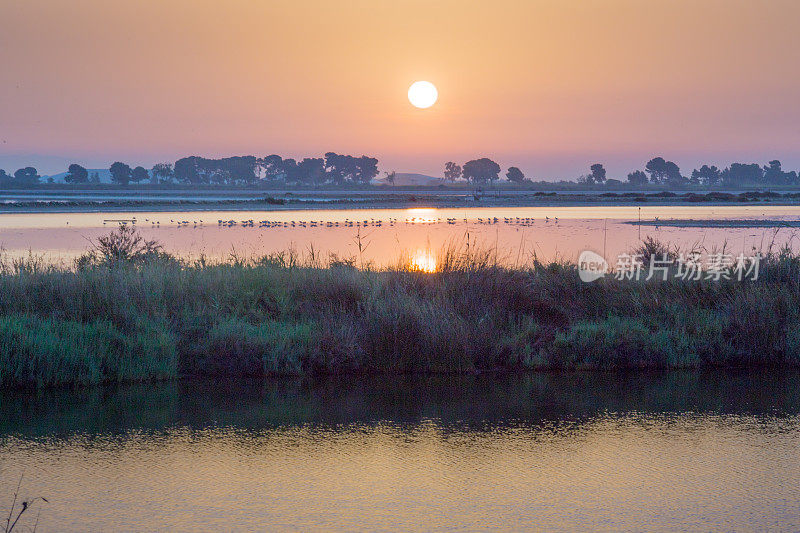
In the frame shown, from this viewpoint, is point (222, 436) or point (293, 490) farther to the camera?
point (222, 436)

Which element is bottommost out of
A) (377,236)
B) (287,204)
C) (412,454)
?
(412,454)

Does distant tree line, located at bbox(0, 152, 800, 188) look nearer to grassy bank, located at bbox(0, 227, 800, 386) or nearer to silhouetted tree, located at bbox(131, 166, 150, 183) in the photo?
silhouetted tree, located at bbox(131, 166, 150, 183)

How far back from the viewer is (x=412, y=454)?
755cm

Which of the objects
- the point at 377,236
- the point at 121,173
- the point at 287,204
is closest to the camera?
the point at 377,236

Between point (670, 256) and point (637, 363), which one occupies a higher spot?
point (670, 256)

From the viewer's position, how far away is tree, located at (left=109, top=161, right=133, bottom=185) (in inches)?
5689

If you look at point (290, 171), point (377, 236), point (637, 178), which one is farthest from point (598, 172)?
point (377, 236)

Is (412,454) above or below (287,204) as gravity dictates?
below

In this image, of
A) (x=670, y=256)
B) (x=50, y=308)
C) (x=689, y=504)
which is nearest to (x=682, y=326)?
(x=670, y=256)

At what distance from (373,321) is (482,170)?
16578cm

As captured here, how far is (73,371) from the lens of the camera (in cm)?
1023

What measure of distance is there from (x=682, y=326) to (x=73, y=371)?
9010mm

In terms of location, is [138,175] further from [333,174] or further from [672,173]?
[672,173]

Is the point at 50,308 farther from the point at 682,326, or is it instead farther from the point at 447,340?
the point at 682,326
